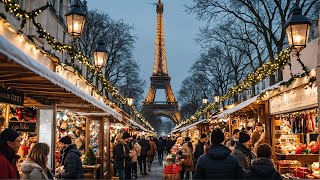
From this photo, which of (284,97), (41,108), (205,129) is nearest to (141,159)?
(284,97)

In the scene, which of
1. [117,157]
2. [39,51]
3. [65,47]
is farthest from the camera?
[117,157]

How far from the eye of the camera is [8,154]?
215 inches

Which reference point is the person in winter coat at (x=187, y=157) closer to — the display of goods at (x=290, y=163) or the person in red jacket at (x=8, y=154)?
the display of goods at (x=290, y=163)

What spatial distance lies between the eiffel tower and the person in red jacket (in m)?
94.8

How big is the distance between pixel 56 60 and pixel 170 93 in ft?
305

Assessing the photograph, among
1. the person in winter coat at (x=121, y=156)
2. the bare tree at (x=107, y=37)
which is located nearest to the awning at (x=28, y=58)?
the person in winter coat at (x=121, y=156)

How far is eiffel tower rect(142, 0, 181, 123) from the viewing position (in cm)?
10201

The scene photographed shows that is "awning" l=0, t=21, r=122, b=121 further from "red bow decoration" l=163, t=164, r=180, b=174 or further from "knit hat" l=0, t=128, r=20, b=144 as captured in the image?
"red bow decoration" l=163, t=164, r=180, b=174

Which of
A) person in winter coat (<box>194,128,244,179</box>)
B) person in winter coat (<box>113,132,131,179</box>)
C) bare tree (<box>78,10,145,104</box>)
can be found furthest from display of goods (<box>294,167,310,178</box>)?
bare tree (<box>78,10,145,104</box>)

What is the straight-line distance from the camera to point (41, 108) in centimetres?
1103

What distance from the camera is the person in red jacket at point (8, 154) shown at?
16.6 ft

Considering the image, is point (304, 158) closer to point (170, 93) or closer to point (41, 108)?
point (41, 108)

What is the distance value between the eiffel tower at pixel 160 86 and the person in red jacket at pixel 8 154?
94.8m

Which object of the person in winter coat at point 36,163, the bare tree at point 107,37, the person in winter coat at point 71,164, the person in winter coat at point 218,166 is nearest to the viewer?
the person in winter coat at point 218,166
